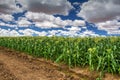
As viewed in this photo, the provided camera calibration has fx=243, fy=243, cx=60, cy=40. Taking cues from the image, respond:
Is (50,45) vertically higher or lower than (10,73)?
higher

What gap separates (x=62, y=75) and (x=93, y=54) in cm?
172

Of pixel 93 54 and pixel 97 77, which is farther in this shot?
pixel 93 54

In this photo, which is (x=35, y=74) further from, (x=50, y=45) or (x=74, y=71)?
(x=50, y=45)

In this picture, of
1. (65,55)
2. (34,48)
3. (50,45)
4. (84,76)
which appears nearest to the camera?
(84,76)

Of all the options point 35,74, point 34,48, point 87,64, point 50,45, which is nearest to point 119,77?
point 87,64

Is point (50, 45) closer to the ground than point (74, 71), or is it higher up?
higher up

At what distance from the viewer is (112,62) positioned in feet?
33.6

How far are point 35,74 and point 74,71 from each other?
6.63 feet

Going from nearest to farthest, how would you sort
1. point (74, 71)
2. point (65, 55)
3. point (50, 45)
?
1. point (74, 71)
2. point (65, 55)
3. point (50, 45)

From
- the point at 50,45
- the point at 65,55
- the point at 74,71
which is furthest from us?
the point at 50,45

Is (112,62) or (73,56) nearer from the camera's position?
(112,62)

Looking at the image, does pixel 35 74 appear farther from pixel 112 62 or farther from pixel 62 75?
pixel 112 62

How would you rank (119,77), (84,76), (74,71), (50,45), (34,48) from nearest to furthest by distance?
(119,77) < (84,76) < (74,71) < (50,45) < (34,48)

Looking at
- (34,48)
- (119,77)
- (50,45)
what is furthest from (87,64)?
(34,48)
